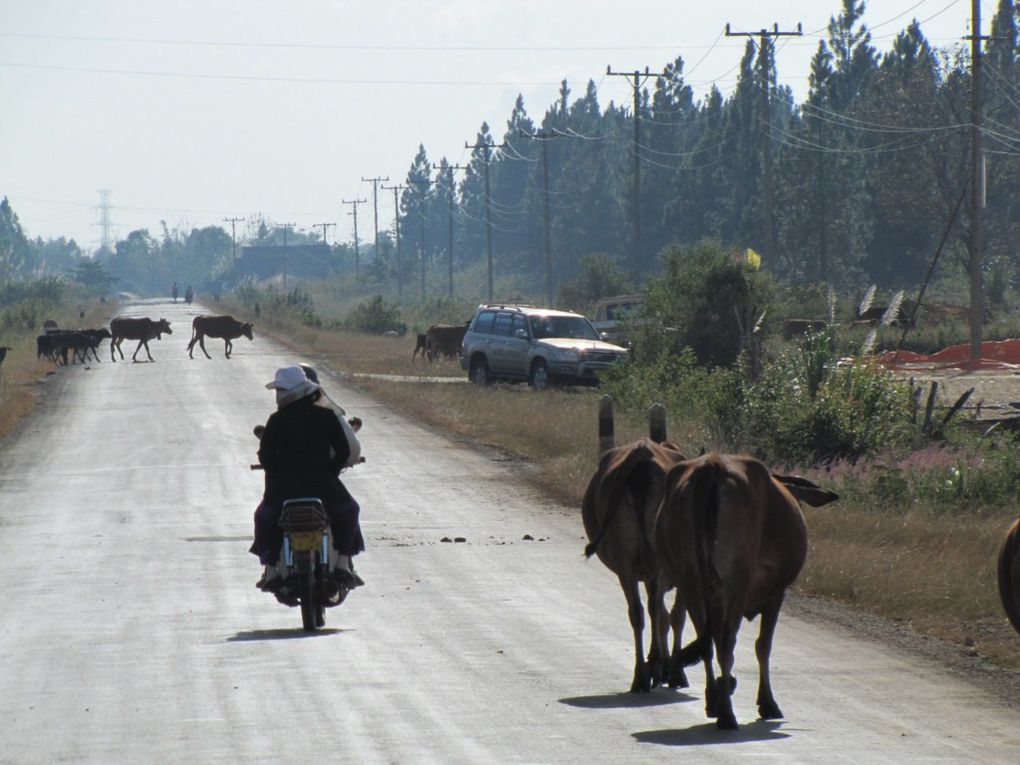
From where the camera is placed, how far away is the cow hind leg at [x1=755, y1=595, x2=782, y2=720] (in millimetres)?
8086

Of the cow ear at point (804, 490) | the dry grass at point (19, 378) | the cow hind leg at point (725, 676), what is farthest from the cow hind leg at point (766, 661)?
the dry grass at point (19, 378)

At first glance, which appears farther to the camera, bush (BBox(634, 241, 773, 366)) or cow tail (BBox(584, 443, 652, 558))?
bush (BBox(634, 241, 773, 366))

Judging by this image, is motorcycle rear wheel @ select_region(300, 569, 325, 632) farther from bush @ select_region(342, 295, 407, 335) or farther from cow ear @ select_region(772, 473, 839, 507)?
bush @ select_region(342, 295, 407, 335)

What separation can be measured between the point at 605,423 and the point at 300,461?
32.2 ft

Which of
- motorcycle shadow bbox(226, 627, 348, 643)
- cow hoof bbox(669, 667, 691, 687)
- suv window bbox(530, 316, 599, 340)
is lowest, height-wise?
motorcycle shadow bbox(226, 627, 348, 643)

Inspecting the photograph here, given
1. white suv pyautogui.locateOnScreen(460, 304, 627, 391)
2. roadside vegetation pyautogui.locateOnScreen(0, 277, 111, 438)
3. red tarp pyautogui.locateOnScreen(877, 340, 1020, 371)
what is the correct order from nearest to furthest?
roadside vegetation pyautogui.locateOnScreen(0, 277, 111, 438), white suv pyautogui.locateOnScreen(460, 304, 627, 391), red tarp pyautogui.locateOnScreen(877, 340, 1020, 371)

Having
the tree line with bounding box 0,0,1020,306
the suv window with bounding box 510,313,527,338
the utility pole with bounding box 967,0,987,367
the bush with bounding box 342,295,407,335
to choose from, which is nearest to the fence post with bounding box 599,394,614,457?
the suv window with bounding box 510,313,527,338

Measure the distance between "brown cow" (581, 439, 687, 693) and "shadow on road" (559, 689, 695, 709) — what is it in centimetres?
8

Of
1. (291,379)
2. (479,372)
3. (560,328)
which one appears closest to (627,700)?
(291,379)

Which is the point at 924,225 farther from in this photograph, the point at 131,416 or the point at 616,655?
the point at 616,655

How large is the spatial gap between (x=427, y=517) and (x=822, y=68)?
84834 millimetres

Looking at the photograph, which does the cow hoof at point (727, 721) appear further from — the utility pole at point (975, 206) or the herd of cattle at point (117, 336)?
the herd of cattle at point (117, 336)

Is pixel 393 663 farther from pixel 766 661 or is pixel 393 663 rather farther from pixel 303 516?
pixel 766 661

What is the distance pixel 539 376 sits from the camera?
3681 centimetres
